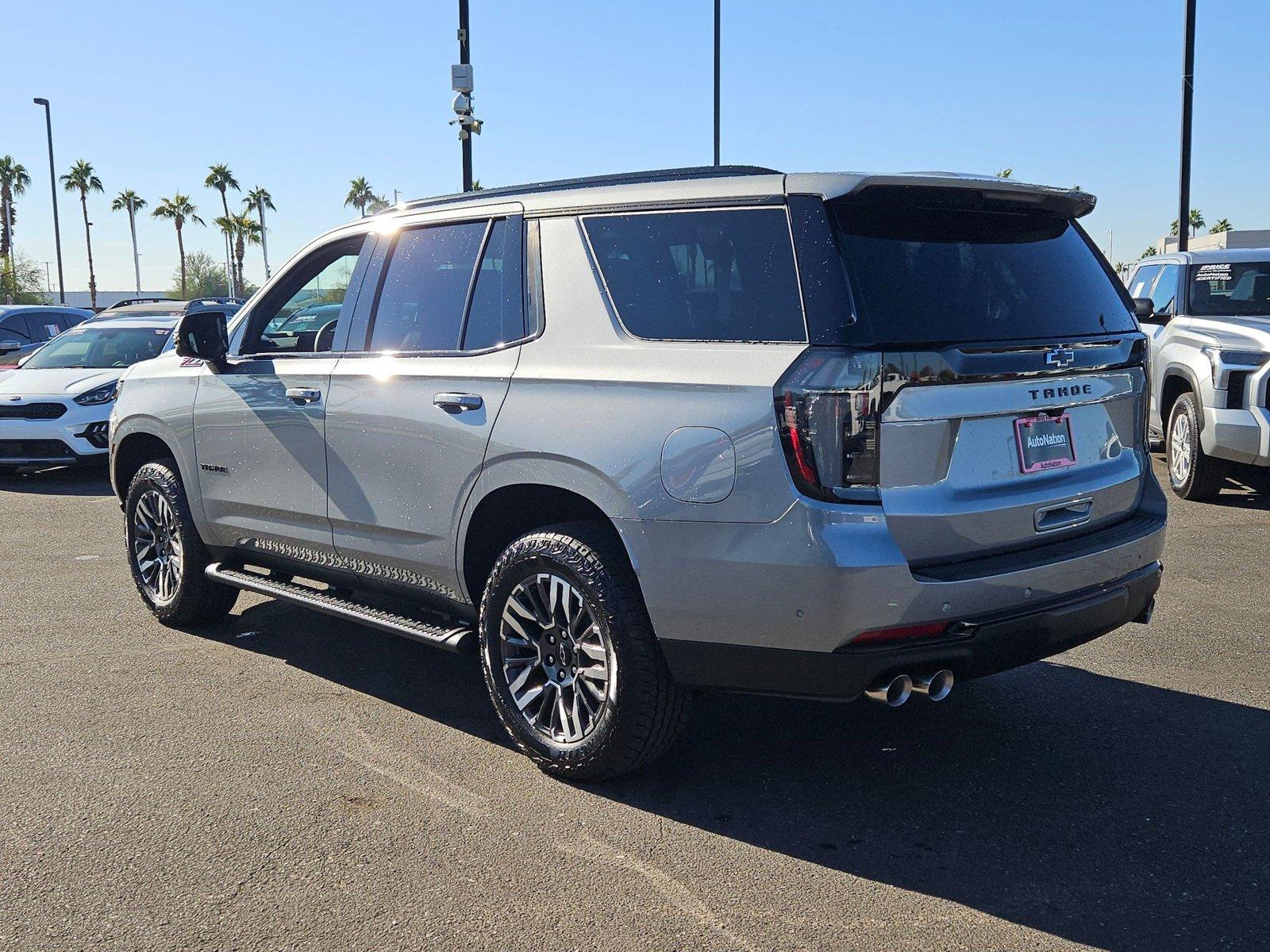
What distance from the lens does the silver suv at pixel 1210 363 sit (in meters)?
8.45

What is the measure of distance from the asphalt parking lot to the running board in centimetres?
38

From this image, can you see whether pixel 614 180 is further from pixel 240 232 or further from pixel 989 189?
pixel 240 232

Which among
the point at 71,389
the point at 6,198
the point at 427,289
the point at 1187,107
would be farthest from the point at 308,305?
the point at 6,198

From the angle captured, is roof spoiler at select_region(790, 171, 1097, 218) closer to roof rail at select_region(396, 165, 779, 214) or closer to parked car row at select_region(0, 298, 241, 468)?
roof rail at select_region(396, 165, 779, 214)

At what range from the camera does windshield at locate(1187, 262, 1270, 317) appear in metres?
9.66

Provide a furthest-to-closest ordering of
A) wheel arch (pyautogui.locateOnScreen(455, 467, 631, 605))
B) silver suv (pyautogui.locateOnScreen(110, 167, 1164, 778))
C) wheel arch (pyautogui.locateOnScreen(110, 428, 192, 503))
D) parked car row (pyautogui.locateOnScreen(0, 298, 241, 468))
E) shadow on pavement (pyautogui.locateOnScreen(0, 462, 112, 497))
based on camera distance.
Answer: parked car row (pyautogui.locateOnScreen(0, 298, 241, 468)) < shadow on pavement (pyautogui.locateOnScreen(0, 462, 112, 497)) < wheel arch (pyautogui.locateOnScreen(110, 428, 192, 503)) < wheel arch (pyautogui.locateOnScreen(455, 467, 631, 605)) < silver suv (pyautogui.locateOnScreen(110, 167, 1164, 778))

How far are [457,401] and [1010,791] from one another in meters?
2.30

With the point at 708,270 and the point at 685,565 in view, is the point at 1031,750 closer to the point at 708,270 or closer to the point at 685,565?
the point at 685,565

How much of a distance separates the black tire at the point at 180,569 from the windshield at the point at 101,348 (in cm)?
725

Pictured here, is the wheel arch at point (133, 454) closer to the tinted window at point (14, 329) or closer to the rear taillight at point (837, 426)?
the rear taillight at point (837, 426)

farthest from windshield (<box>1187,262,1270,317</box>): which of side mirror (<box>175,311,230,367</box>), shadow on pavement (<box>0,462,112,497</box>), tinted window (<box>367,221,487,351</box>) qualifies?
shadow on pavement (<box>0,462,112,497</box>)

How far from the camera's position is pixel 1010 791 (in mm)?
3850

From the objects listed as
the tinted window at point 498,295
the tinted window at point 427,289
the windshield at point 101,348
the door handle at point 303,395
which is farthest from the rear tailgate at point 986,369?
the windshield at point 101,348

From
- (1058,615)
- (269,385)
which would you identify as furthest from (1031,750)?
(269,385)
